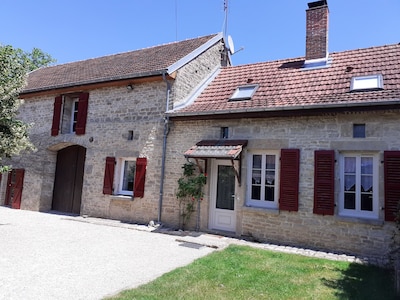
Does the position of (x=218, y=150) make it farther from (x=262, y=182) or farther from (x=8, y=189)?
(x=8, y=189)

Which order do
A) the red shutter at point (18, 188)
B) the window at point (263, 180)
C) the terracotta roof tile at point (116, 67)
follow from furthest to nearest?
the red shutter at point (18, 188), the terracotta roof tile at point (116, 67), the window at point (263, 180)

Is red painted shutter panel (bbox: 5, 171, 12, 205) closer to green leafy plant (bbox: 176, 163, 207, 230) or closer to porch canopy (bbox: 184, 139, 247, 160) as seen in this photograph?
green leafy plant (bbox: 176, 163, 207, 230)

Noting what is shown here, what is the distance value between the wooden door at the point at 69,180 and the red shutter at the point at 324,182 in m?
8.43

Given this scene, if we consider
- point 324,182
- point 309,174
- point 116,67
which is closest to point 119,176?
point 116,67

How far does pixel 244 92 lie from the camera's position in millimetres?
9102

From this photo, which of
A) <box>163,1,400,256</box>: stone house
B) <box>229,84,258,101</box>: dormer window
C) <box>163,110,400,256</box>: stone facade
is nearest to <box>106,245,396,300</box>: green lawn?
<box>163,110,400,256</box>: stone facade

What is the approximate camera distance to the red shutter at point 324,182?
674 cm

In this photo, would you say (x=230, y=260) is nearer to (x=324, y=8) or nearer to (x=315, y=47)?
(x=315, y=47)

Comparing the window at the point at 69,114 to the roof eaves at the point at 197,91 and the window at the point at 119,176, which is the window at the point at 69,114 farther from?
the roof eaves at the point at 197,91

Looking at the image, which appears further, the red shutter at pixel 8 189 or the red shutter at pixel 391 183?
the red shutter at pixel 8 189

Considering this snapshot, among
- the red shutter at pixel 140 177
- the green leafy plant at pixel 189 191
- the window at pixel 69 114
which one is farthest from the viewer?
the window at pixel 69 114

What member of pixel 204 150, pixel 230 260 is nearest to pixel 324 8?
pixel 204 150

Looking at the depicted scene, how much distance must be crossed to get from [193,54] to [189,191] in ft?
16.4

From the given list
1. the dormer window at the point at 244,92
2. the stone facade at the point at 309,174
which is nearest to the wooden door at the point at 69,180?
the stone facade at the point at 309,174
